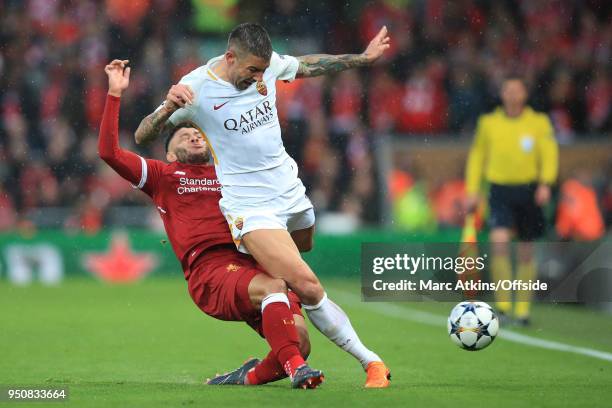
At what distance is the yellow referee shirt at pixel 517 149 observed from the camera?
1127cm

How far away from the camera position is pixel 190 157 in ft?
23.6

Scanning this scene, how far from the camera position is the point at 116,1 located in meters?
20.2

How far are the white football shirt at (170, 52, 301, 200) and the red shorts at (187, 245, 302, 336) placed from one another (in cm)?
40

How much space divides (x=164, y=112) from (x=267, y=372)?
158 cm

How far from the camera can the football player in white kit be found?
255 inches

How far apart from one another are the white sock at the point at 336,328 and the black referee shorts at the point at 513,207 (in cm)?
Answer: 487

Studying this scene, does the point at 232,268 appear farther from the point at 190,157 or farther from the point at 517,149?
the point at 517,149

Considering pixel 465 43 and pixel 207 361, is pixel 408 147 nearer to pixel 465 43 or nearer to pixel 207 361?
pixel 465 43

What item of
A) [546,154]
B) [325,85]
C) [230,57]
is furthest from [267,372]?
[325,85]

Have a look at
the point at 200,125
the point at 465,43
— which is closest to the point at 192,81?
the point at 200,125

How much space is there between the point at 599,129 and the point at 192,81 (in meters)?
13.9

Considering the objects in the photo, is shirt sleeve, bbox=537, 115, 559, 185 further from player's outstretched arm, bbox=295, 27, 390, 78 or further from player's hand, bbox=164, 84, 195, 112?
player's hand, bbox=164, 84, 195, 112

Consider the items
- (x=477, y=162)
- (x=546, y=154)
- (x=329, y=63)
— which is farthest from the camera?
(x=477, y=162)

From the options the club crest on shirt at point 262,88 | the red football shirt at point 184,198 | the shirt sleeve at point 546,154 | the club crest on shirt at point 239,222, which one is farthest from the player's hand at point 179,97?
the shirt sleeve at point 546,154
